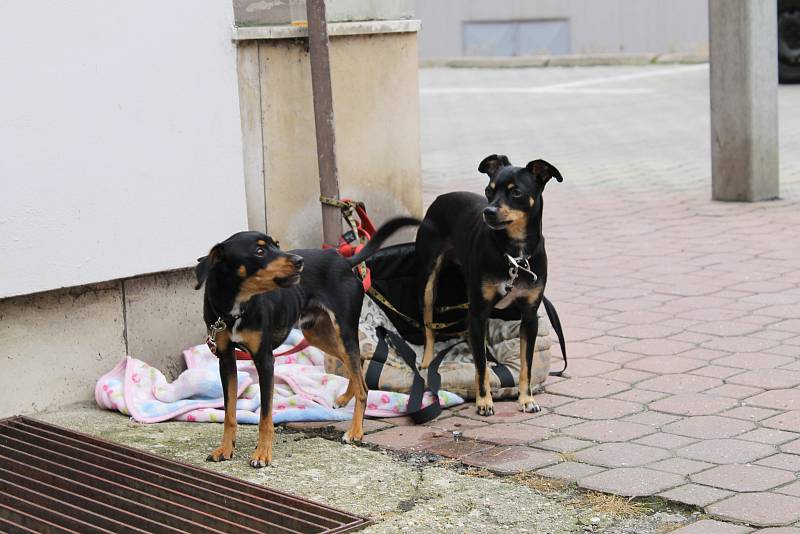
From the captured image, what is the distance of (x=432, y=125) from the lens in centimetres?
1536

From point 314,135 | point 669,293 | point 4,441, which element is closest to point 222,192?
point 314,135

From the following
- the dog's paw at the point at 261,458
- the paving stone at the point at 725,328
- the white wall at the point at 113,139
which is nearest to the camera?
the dog's paw at the point at 261,458

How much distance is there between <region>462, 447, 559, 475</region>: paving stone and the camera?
179 inches

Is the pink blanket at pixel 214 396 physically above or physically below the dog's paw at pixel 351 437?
above

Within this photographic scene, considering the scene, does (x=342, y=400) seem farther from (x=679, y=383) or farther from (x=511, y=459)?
(x=679, y=383)

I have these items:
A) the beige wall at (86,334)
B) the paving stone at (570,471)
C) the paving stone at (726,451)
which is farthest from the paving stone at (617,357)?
the beige wall at (86,334)

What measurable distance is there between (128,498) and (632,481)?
1732mm

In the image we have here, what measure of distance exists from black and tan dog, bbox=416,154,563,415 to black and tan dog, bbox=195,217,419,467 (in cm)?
34

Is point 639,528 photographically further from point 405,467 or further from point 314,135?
point 314,135

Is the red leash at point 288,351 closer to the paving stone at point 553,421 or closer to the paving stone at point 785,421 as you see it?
the paving stone at point 553,421

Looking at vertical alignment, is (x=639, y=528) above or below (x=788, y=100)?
below

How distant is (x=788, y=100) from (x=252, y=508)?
42.4 ft

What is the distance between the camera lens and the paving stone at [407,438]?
193 inches

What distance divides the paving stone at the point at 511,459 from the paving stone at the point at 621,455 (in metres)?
0.13
